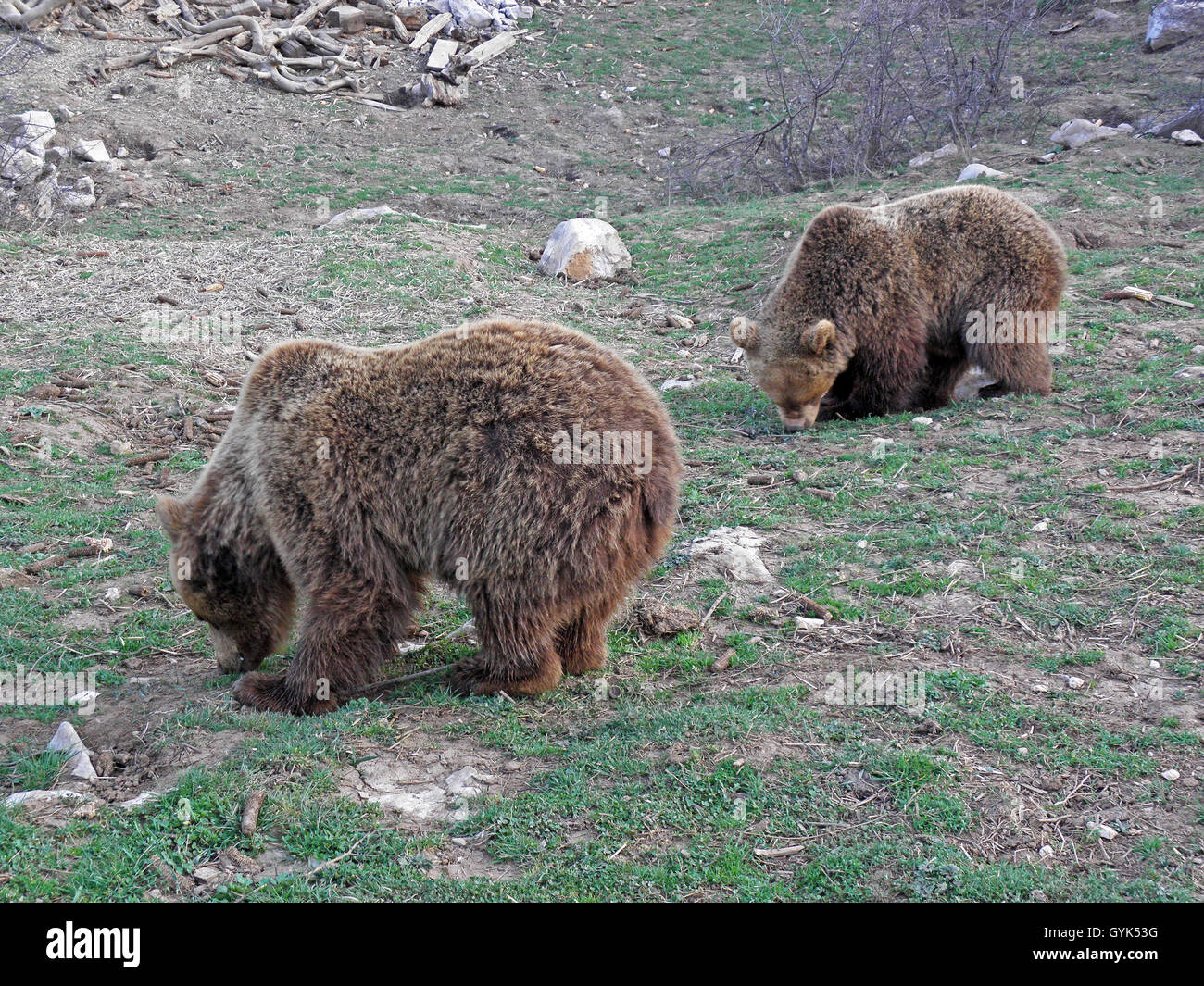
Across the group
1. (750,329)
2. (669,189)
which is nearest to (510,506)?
(750,329)

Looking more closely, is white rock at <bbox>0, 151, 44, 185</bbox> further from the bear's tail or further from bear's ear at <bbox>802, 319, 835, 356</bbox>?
the bear's tail

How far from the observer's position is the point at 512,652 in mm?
5297

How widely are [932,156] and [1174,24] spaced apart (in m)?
6.86

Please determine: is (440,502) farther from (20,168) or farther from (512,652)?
(20,168)

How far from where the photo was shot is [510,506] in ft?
16.8

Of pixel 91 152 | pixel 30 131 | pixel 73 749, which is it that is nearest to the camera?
pixel 73 749

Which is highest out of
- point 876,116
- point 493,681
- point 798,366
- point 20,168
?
point 876,116

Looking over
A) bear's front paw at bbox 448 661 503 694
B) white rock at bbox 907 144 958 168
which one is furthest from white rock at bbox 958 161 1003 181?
bear's front paw at bbox 448 661 503 694

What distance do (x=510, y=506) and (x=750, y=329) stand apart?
4672mm

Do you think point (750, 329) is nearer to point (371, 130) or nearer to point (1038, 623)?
point (1038, 623)

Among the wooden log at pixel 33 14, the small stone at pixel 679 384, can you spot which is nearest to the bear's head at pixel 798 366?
the small stone at pixel 679 384

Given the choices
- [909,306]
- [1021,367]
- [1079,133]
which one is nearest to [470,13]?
[1079,133]

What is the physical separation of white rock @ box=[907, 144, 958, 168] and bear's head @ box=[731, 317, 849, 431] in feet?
27.3

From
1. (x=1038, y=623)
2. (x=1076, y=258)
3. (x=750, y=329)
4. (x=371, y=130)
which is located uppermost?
(x=371, y=130)
